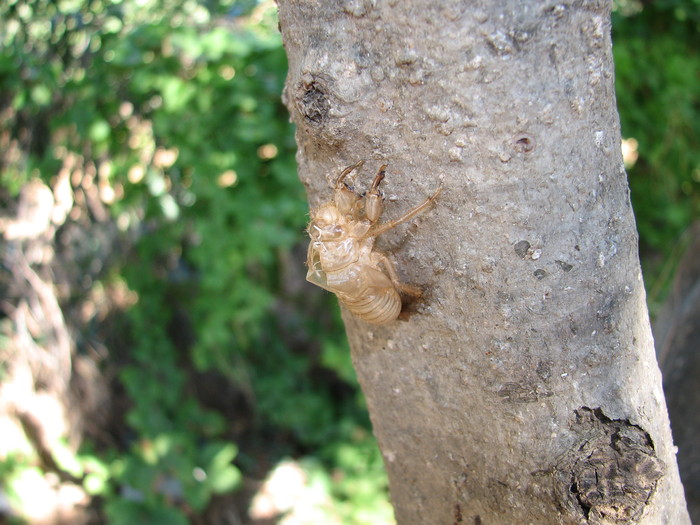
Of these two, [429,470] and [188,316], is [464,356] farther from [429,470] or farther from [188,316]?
[188,316]

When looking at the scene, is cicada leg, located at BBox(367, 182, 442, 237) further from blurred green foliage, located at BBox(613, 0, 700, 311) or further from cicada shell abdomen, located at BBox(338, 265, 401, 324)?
blurred green foliage, located at BBox(613, 0, 700, 311)

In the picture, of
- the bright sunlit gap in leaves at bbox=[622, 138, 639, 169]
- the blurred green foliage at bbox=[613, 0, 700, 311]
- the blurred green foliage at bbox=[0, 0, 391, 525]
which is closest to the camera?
the blurred green foliage at bbox=[0, 0, 391, 525]

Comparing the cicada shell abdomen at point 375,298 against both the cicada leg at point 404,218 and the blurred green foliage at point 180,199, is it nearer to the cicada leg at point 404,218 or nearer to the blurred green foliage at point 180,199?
the cicada leg at point 404,218

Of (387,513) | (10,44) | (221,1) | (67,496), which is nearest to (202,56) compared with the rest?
(221,1)

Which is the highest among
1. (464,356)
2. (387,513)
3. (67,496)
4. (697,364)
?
(464,356)

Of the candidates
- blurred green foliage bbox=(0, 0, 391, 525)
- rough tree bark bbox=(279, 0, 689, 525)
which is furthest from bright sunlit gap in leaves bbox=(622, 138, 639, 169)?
rough tree bark bbox=(279, 0, 689, 525)

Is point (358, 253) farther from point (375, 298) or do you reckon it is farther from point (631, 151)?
point (631, 151)
